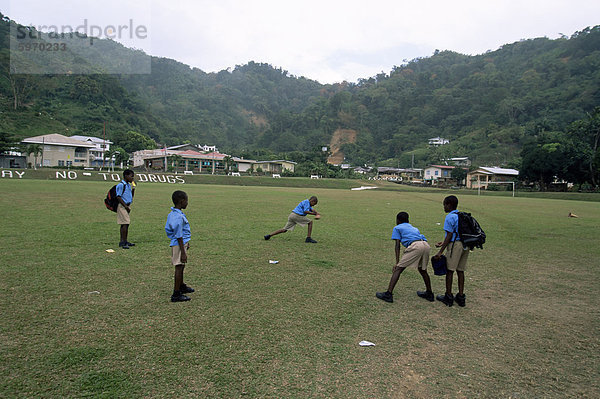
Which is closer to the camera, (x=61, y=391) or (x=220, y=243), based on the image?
(x=61, y=391)

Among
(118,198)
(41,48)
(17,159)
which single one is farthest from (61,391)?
(41,48)

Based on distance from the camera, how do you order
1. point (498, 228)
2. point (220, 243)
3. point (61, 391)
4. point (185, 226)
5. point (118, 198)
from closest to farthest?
1. point (61, 391)
2. point (185, 226)
3. point (118, 198)
4. point (220, 243)
5. point (498, 228)

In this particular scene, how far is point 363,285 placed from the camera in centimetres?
673

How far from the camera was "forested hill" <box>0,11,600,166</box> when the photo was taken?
8756 cm

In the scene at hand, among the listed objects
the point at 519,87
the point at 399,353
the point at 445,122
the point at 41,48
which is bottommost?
the point at 399,353

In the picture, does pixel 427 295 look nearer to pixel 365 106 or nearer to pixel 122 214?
pixel 122 214

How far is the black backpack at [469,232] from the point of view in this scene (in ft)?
18.0

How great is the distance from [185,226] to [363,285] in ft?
11.1

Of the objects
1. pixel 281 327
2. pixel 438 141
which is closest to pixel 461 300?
pixel 281 327

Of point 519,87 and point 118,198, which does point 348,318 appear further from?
point 519,87

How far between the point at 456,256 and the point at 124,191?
24.9 feet

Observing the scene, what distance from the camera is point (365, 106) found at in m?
140

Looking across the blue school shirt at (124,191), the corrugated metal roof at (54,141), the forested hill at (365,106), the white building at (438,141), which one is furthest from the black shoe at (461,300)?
the white building at (438,141)

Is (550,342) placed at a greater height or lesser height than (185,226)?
lesser
